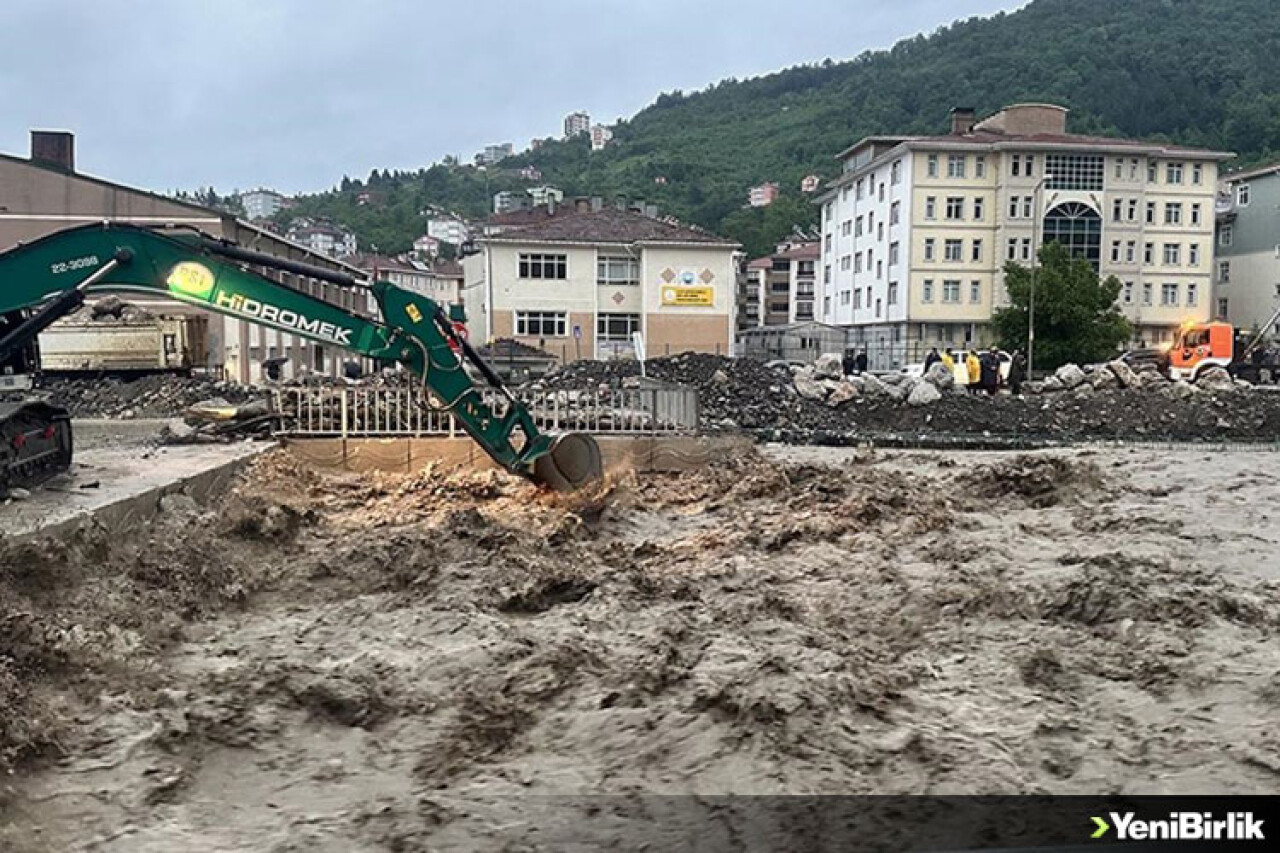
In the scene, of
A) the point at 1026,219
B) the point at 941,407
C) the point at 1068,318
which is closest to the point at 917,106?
the point at 1026,219

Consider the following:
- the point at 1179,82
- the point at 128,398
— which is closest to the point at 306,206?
the point at 1179,82

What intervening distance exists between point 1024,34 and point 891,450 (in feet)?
383

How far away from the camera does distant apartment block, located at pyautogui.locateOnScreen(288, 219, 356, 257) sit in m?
113

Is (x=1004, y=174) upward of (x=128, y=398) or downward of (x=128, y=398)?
upward

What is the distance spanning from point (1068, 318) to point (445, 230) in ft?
378

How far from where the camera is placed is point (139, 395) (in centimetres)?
2192

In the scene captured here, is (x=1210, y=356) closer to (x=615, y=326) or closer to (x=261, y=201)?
(x=615, y=326)

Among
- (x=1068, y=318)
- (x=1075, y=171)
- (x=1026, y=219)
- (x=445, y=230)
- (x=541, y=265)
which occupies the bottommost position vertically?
(x=1068, y=318)

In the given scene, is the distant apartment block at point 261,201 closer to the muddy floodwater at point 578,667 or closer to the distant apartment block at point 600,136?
the distant apartment block at point 600,136

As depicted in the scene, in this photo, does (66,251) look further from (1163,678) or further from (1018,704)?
(1163,678)

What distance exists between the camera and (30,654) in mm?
6145

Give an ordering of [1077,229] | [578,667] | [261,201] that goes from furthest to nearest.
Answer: [261,201]
[1077,229]
[578,667]

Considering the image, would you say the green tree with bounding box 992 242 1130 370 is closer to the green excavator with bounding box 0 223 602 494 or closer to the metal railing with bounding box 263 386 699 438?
the metal railing with bounding box 263 386 699 438

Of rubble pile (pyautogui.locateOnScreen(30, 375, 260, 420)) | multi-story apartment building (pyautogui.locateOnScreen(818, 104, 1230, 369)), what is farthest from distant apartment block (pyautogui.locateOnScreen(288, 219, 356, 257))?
rubble pile (pyautogui.locateOnScreen(30, 375, 260, 420))
